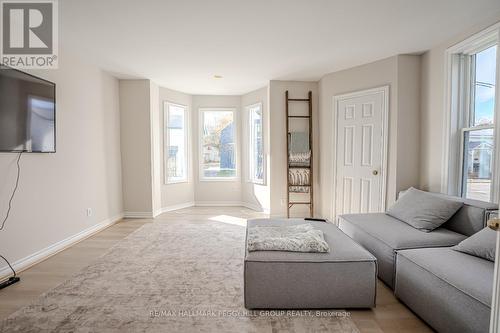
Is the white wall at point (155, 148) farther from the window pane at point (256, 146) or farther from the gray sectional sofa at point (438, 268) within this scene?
the gray sectional sofa at point (438, 268)

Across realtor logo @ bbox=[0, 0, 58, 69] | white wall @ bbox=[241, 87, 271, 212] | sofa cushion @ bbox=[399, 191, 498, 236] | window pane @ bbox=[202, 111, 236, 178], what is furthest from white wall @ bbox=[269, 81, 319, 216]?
realtor logo @ bbox=[0, 0, 58, 69]

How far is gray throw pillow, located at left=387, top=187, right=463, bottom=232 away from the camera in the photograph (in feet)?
7.86

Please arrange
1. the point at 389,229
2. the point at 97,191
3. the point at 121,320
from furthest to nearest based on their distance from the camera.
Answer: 1. the point at 97,191
2. the point at 389,229
3. the point at 121,320

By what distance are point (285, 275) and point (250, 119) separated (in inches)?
165

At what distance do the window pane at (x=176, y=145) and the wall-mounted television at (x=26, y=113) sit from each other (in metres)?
2.45

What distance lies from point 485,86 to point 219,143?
4.58m

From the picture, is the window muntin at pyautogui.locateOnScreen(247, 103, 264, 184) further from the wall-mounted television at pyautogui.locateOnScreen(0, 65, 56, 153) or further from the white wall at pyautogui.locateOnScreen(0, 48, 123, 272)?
the wall-mounted television at pyautogui.locateOnScreen(0, 65, 56, 153)

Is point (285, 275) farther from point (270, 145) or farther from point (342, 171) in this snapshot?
point (270, 145)

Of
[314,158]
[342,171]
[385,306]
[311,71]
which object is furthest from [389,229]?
[311,71]

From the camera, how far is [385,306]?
2023 millimetres

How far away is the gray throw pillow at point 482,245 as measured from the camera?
1.74 meters

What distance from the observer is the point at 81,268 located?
2658 mm

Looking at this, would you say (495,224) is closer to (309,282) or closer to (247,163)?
(309,282)

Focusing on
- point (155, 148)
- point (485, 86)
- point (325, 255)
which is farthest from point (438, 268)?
point (155, 148)
